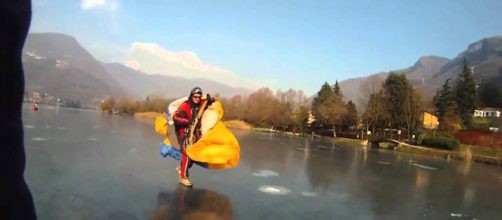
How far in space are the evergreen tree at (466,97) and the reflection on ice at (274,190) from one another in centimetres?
5992

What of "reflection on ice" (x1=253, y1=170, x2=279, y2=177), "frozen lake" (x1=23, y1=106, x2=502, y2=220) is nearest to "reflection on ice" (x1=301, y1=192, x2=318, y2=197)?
"frozen lake" (x1=23, y1=106, x2=502, y2=220)

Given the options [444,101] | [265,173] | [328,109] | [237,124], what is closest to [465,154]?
[265,173]

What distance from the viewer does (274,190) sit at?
8102 millimetres

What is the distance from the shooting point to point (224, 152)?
8.03m

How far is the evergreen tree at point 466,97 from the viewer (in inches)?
2502

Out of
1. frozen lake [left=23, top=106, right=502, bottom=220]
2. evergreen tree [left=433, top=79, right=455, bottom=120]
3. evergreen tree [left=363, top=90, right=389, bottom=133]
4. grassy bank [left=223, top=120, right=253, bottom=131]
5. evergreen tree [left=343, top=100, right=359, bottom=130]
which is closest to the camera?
frozen lake [left=23, top=106, right=502, bottom=220]

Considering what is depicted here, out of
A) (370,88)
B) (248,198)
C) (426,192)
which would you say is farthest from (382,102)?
(248,198)

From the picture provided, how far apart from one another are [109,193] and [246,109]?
8104 cm

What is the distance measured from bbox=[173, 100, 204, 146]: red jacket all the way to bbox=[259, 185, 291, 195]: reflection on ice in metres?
1.50

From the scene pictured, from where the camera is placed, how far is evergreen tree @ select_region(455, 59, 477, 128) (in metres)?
63.6

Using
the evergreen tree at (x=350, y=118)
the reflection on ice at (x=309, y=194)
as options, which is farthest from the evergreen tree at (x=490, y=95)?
the reflection on ice at (x=309, y=194)

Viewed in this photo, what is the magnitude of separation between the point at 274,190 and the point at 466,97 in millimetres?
67926

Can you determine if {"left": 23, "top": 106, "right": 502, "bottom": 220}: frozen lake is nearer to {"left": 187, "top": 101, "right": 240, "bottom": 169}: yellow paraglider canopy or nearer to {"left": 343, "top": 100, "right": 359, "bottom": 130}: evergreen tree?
{"left": 187, "top": 101, "right": 240, "bottom": 169}: yellow paraglider canopy

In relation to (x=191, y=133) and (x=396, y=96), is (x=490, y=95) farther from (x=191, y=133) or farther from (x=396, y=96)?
(x=191, y=133)
